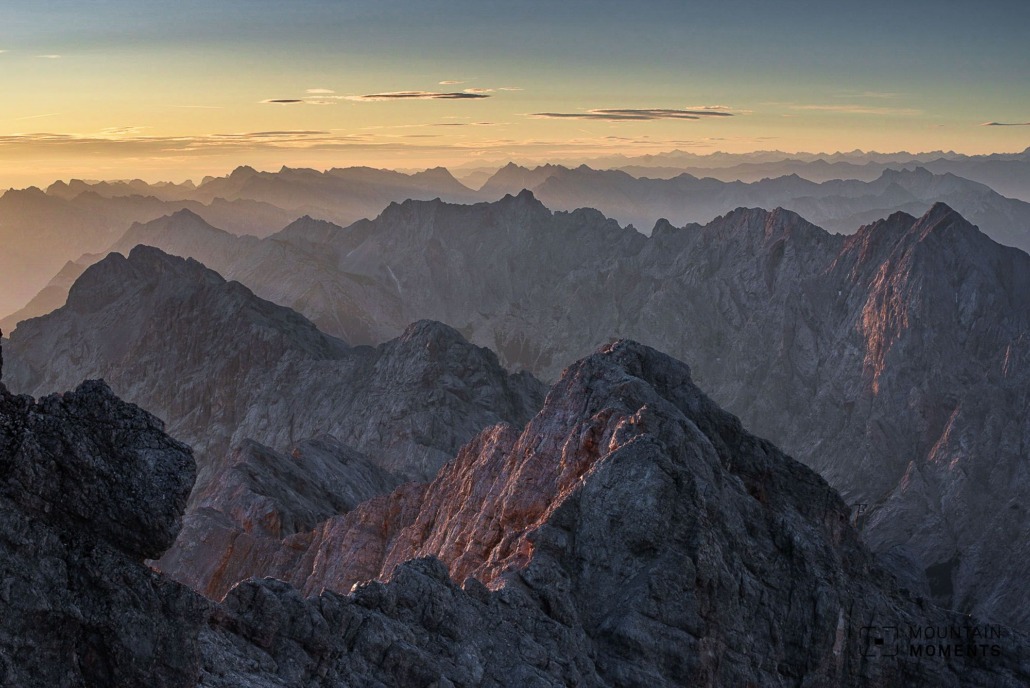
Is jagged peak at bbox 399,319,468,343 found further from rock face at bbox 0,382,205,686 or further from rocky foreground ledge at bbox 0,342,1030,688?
rock face at bbox 0,382,205,686

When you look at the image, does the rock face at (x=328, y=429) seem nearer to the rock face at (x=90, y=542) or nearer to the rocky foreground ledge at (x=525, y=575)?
the rocky foreground ledge at (x=525, y=575)

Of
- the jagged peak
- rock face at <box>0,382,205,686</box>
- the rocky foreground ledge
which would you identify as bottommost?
the jagged peak

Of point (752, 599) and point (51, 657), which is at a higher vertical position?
point (51, 657)

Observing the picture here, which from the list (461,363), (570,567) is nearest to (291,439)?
(461,363)

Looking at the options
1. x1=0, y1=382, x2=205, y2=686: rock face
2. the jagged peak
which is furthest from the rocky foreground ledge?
the jagged peak

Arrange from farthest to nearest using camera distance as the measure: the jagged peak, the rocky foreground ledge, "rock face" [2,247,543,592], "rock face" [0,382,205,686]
Answer: 1. the jagged peak
2. "rock face" [2,247,543,592]
3. the rocky foreground ledge
4. "rock face" [0,382,205,686]

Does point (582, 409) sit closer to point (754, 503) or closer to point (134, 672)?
point (754, 503)

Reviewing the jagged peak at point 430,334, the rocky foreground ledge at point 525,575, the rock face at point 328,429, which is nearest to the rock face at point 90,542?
the rocky foreground ledge at point 525,575

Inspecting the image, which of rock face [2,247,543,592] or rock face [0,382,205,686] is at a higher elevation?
rock face [0,382,205,686]

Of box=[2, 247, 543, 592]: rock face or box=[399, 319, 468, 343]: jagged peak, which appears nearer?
box=[2, 247, 543, 592]: rock face
